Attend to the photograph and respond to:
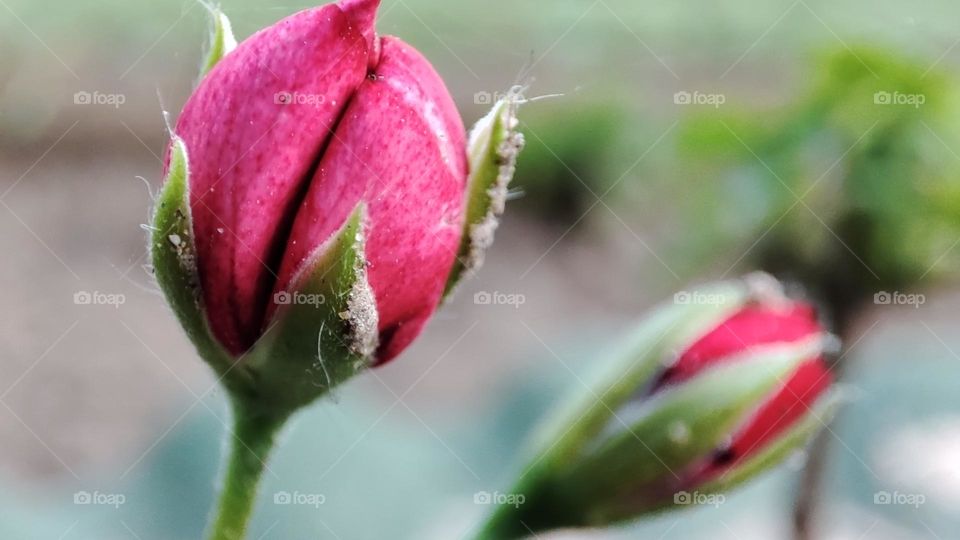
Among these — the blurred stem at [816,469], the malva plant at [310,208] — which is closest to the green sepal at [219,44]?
the malva plant at [310,208]

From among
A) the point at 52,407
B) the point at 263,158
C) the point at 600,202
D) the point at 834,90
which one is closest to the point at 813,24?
the point at 834,90

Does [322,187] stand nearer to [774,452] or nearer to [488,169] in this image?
Result: [488,169]

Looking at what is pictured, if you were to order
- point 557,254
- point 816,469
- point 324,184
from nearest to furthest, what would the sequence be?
point 324,184, point 816,469, point 557,254

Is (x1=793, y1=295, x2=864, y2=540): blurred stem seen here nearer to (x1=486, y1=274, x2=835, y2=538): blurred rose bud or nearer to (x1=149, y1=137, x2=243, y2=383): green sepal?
(x1=486, y1=274, x2=835, y2=538): blurred rose bud

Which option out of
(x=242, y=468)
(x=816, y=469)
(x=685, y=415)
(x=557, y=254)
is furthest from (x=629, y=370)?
(x=557, y=254)

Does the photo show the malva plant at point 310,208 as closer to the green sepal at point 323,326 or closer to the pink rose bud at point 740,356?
the green sepal at point 323,326

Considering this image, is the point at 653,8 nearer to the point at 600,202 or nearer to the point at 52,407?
the point at 600,202
